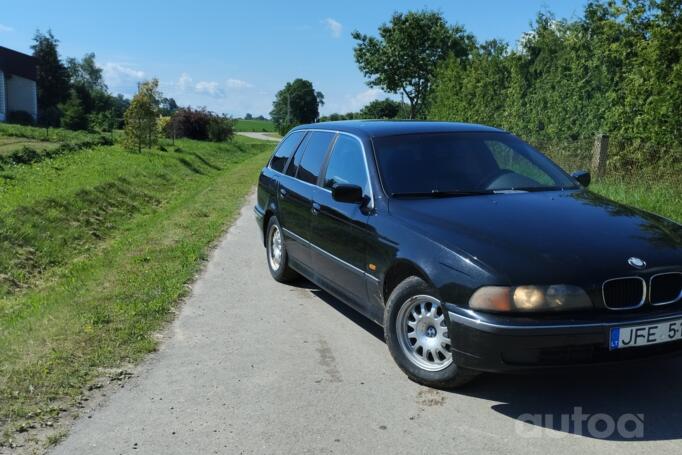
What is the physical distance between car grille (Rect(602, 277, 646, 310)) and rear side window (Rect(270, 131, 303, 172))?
419 cm

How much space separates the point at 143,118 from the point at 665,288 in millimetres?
24122

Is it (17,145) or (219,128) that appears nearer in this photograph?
(17,145)

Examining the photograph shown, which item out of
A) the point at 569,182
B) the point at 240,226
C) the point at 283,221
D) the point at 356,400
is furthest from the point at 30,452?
the point at 240,226

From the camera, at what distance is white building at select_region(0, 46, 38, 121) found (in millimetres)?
47031

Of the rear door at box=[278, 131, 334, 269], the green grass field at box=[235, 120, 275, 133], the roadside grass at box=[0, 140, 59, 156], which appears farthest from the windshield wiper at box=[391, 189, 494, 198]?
A: the green grass field at box=[235, 120, 275, 133]

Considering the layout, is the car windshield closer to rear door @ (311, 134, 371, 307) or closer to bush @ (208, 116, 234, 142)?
rear door @ (311, 134, 371, 307)

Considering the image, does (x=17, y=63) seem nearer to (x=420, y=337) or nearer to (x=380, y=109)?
(x=380, y=109)

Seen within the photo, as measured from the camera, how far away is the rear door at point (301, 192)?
6.25m

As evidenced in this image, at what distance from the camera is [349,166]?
5.67 metres

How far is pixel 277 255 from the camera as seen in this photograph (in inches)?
288

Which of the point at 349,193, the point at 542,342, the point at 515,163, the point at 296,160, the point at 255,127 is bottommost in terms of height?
the point at 542,342

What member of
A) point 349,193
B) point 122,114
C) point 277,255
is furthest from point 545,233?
point 122,114

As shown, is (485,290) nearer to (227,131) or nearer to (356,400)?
(356,400)

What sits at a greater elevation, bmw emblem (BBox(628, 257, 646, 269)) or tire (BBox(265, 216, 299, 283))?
bmw emblem (BBox(628, 257, 646, 269))
